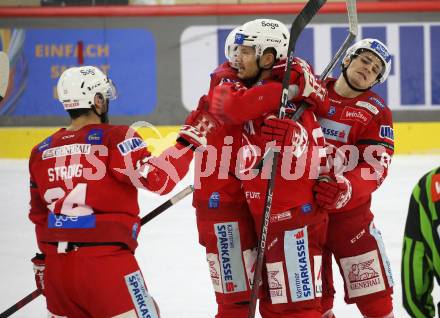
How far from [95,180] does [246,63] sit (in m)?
0.68

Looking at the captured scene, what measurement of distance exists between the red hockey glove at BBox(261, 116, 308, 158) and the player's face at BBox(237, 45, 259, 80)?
0.20 m

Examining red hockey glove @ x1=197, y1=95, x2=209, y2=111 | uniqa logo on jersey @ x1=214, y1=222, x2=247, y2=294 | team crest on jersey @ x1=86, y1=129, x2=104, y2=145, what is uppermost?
red hockey glove @ x1=197, y1=95, x2=209, y2=111

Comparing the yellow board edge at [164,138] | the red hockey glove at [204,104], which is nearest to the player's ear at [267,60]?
the red hockey glove at [204,104]

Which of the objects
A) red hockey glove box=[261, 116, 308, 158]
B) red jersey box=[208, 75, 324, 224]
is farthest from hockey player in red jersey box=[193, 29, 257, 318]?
red hockey glove box=[261, 116, 308, 158]

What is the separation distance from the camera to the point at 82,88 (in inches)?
116

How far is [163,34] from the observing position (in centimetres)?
771

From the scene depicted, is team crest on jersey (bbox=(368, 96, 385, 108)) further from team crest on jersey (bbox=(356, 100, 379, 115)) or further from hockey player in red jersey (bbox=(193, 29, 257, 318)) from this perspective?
hockey player in red jersey (bbox=(193, 29, 257, 318))

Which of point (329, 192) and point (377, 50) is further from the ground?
point (377, 50)

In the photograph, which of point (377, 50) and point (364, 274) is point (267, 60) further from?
point (364, 274)

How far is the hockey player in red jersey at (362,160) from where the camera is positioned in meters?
3.40

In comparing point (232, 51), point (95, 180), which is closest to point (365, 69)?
point (232, 51)

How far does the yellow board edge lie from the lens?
7.40 meters

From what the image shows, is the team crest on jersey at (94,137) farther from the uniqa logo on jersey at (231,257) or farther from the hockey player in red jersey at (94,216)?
the uniqa logo on jersey at (231,257)

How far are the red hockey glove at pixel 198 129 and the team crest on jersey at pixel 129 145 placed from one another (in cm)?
16
